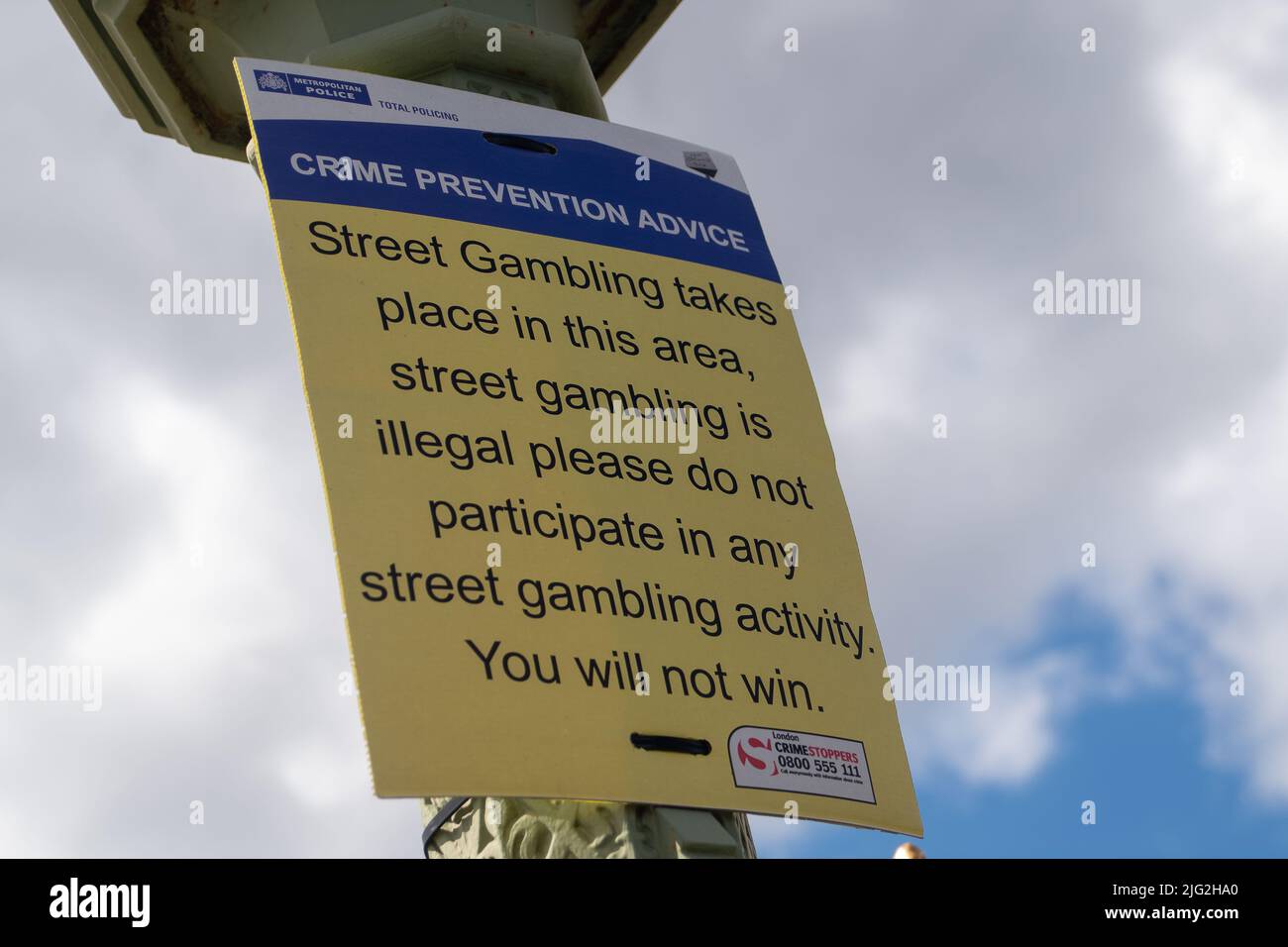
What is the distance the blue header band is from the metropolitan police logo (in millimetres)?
173

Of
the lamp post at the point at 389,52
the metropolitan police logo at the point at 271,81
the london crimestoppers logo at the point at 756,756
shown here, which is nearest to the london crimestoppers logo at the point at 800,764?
the london crimestoppers logo at the point at 756,756

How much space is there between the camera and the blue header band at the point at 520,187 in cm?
534

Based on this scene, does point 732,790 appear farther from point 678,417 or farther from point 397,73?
point 397,73

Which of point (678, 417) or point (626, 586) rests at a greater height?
point (678, 417)

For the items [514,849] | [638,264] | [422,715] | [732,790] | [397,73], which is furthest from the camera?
[397,73]

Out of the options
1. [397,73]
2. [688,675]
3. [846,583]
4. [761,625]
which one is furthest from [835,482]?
[397,73]

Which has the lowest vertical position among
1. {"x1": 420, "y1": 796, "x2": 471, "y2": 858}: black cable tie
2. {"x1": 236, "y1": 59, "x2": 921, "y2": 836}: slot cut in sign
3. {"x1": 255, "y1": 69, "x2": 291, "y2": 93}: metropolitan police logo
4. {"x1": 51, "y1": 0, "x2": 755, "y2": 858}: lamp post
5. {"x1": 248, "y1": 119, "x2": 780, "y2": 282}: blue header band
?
{"x1": 420, "y1": 796, "x2": 471, "y2": 858}: black cable tie

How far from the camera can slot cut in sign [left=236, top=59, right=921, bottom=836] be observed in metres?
4.34

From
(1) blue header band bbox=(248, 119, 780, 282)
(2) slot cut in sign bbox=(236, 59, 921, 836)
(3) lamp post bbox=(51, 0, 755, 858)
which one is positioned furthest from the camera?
(1) blue header band bbox=(248, 119, 780, 282)

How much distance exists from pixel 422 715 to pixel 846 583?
1710 mm

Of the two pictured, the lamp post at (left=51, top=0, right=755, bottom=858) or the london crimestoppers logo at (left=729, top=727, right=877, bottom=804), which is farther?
the lamp post at (left=51, top=0, right=755, bottom=858)

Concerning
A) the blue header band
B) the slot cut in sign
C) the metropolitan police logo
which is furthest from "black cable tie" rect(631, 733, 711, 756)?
the metropolitan police logo

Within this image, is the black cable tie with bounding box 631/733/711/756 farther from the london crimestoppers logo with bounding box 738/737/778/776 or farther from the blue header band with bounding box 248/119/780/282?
the blue header band with bounding box 248/119/780/282
